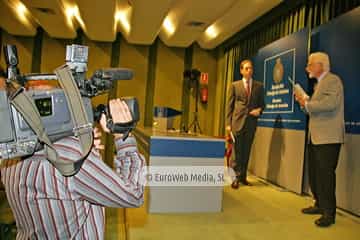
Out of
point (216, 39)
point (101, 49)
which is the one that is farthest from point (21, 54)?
point (216, 39)

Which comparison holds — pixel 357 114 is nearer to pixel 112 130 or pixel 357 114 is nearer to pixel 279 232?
pixel 279 232

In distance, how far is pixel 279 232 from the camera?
2268 millimetres

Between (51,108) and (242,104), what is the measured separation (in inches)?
131

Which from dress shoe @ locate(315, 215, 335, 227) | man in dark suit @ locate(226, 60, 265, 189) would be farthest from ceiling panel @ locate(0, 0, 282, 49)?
dress shoe @ locate(315, 215, 335, 227)

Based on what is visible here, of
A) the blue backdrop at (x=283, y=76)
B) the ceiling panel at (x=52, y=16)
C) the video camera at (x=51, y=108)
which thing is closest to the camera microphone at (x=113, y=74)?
the video camera at (x=51, y=108)

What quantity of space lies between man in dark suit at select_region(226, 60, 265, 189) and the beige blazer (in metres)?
1.25

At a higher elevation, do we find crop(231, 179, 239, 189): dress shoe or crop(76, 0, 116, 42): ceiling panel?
crop(76, 0, 116, 42): ceiling panel

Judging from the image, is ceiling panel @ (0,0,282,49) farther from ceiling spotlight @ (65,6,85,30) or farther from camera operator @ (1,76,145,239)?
camera operator @ (1,76,145,239)

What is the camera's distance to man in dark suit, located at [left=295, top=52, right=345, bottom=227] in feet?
7.72

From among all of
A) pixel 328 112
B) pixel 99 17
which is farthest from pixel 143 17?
pixel 328 112

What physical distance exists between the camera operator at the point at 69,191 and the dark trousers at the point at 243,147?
3102mm

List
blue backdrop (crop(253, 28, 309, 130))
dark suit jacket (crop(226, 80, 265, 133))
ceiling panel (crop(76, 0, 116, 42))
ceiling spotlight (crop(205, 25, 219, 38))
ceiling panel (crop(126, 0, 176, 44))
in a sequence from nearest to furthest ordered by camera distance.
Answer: blue backdrop (crop(253, 28, 309, 130)), dark suit jacket (crop(226, 80, 265, 133)), ceiling panel (crop(126, 0, 176, 44)), ceiling panel (crop(76, 0, 116, 42)), ceiling spotlight (crop(205, 25, 219, 38))

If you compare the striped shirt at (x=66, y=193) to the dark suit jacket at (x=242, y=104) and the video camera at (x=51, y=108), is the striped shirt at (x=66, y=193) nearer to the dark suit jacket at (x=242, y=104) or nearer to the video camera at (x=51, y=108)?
the video camera at (x=51, y=108)

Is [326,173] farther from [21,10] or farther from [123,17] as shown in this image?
[21,10]
